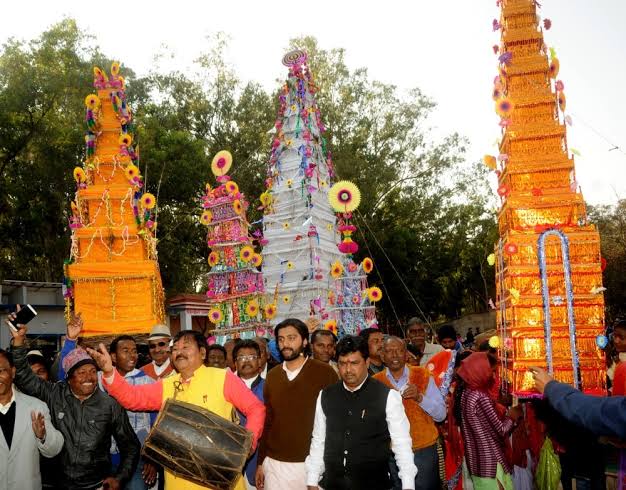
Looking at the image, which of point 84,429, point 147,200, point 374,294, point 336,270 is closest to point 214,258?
point 147,200

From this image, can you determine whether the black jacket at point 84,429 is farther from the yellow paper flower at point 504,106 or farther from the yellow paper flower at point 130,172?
the yellow paper flower at point 130,172

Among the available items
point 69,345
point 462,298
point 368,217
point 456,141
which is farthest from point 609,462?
point 462,298

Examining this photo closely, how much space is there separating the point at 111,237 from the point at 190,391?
10.2m

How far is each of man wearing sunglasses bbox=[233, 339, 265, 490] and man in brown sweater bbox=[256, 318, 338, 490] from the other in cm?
62

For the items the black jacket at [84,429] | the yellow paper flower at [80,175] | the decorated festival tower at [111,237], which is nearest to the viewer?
the black jacket at [84,429]

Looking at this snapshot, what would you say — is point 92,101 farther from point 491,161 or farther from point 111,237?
point 491,161

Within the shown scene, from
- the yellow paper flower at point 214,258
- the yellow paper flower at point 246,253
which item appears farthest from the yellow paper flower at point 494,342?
the yellow paper flower at point 214,258

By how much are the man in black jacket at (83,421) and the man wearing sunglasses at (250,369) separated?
1.07m

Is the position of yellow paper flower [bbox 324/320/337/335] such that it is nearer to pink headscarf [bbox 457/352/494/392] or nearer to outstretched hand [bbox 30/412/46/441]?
pink headscarf [bbox 457/352/494/392]

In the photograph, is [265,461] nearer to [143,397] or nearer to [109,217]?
[143,397]

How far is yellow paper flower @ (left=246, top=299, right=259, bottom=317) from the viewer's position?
13734 mm

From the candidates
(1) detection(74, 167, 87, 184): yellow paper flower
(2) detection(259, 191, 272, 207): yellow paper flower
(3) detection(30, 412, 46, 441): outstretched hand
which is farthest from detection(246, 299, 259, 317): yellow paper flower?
(3) detection(30, 412, 46, 441): outstretched hand

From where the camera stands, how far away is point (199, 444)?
3.52 m

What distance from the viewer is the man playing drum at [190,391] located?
374 centimetres
